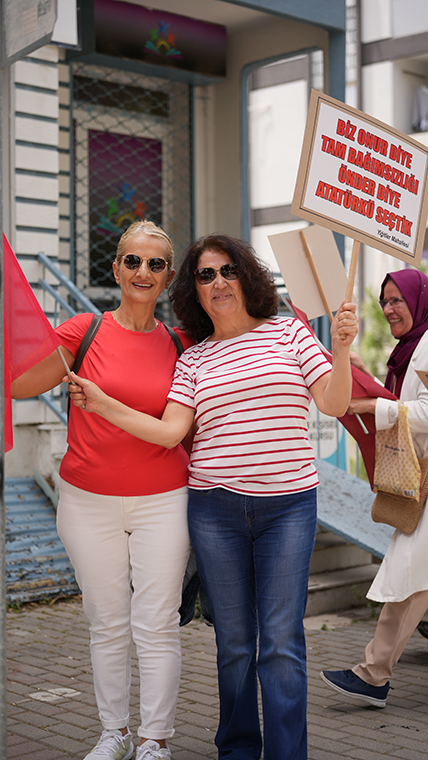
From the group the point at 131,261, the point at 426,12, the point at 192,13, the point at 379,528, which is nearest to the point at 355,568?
→ the point at 379,528

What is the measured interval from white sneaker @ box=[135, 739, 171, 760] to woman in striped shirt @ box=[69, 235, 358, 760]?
8.8 inches

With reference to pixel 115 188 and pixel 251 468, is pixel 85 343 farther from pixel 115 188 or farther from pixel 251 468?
pixel 115 188

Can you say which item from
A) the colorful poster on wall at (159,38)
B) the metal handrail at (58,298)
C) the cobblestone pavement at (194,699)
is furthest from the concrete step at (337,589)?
the colorful poster on wall at (159,38)

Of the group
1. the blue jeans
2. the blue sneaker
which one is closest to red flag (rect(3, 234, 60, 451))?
the blue jeans

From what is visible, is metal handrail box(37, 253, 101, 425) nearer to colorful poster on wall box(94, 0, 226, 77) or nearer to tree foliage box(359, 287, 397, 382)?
colorful poster on wall box(94, 0, 226, 77)

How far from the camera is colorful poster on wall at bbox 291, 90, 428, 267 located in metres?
3.29

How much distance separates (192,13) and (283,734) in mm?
7420

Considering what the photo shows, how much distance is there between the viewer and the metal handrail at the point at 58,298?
23.6 feet

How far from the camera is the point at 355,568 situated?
7.12 m

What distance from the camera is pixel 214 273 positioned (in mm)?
3373

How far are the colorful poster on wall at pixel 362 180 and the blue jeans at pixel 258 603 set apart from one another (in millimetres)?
1051

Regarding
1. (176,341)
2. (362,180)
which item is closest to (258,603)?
(176,341)

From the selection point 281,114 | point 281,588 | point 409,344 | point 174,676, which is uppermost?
point 281,114

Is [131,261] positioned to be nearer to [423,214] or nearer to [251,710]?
[423,214]
